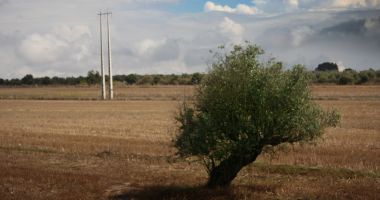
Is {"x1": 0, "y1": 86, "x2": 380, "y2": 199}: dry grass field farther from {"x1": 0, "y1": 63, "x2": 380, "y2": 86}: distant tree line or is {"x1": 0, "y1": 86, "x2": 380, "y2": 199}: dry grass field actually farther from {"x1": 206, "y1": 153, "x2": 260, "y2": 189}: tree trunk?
{"x1": 0, "y1": 63, "x2": 380, "y2": 86}: distant tree line

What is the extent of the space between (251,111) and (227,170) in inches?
88.6

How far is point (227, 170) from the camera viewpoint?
10.2 meters

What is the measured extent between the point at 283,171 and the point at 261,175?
36.8 inches

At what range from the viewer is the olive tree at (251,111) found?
29.7 ft

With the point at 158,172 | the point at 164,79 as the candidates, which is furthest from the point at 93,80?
the point at 158,172

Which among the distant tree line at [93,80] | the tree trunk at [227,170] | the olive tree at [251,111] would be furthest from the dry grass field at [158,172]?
the distant tree line at [93,80]

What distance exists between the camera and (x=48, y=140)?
21.0m

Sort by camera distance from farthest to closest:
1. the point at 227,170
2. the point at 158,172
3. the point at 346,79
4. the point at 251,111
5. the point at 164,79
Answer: the point at 164,79 → the point at 346,79 → the point at 158,172 → the point at 227,170 → the point at 251,111

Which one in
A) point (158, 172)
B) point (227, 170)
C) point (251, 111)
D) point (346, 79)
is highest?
point (346, 79)

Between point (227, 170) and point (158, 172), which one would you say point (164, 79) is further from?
point (227, 170)

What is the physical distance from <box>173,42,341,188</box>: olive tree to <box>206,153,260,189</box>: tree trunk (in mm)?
184

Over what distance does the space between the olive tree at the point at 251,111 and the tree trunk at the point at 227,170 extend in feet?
0.60

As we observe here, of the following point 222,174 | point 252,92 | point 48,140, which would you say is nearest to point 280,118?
point 252,92

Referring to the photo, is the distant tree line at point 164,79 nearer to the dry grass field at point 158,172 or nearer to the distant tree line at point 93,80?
the distant tree line at point 93,80
